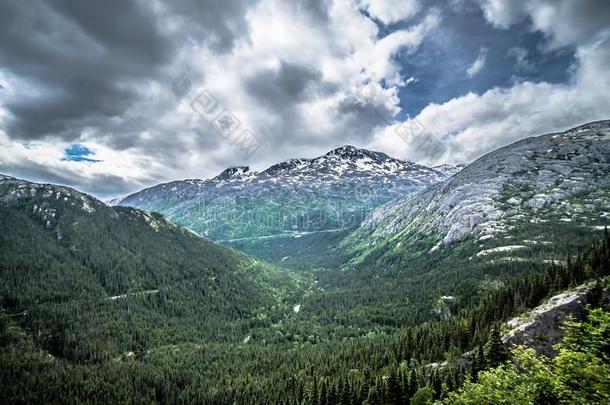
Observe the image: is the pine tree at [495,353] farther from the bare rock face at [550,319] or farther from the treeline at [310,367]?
the bare rock face at [550,319]

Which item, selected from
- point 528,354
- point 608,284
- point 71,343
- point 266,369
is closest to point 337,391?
point 266,369

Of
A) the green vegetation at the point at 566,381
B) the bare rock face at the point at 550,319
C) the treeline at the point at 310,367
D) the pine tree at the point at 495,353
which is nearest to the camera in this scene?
the green vegetation at the point at 566,381

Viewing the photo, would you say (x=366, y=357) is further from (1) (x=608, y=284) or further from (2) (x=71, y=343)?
(2) (x=71, y=343)

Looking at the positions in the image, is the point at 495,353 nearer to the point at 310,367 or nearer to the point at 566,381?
the point at 566,381

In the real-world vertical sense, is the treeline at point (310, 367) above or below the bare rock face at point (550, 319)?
below

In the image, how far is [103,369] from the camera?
17212cm

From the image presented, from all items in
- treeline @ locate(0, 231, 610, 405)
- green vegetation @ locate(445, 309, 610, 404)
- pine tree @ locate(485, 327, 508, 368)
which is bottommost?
treeline @ locate(0, 231, 610, 405)

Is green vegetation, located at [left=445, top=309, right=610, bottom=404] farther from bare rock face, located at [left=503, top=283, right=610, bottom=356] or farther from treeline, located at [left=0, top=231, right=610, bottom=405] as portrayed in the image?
bare rock face, located at [left=503, top=283, right=610, bottom=356]

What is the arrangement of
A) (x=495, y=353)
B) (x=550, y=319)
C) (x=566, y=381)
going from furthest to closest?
1. (x=550, y=319)
2. (x=495, y=353)
3. (x=566, y=381)

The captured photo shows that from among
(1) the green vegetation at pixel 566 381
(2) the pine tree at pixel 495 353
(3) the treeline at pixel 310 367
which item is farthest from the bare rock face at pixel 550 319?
(1) the green vegetation at pixel 566 381

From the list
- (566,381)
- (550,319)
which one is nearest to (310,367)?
(550,319)

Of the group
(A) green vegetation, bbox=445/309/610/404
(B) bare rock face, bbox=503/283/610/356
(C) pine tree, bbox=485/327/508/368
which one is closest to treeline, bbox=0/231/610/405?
(C) pine tree, bbox=485/327/508/368

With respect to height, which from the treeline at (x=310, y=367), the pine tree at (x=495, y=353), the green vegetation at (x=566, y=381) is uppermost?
the green vegetation at (x=566, y=381)

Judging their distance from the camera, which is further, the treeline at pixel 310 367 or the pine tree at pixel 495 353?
the treeline at pixel 310 367
